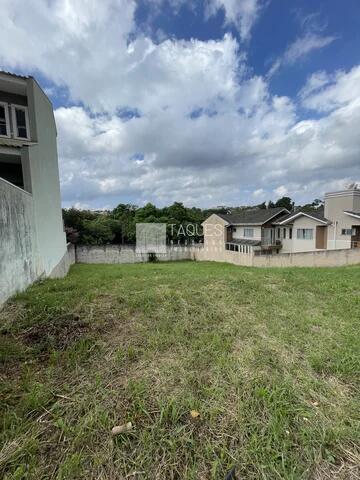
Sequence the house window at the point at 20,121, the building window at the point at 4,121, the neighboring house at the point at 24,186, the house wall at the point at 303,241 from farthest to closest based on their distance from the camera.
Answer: the house wall at the point at 303,241
the house window at the point at 20,121
the building window at the point at 4,121
the neighboring house at the point at 24,186

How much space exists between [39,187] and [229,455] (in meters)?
7.52

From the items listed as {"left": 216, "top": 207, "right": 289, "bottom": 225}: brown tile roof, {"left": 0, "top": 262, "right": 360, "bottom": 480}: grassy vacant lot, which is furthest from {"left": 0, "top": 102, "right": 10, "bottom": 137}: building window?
{"left": 216, "top": 207, "right": 289, "bottom": 225}: brown tile roof

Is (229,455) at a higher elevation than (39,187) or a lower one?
lower

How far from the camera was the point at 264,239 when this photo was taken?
2020 cm

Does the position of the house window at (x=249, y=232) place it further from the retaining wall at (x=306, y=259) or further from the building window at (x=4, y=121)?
the building window at (x=4, y=121)

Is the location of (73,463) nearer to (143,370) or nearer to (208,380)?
(143,370)

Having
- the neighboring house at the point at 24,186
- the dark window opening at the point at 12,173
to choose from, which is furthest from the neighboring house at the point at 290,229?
the dark window opening at the point at 12,173

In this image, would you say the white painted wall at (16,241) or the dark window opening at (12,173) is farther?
the dark window opening at (12,173)

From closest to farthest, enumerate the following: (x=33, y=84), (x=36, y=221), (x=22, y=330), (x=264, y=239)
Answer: (x=22, y=330) → (x=36, y=221) → (x=33, y=84) → (x=264, y=239)

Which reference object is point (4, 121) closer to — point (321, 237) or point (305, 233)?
point (305, 233)

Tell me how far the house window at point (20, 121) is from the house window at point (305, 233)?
17611mm

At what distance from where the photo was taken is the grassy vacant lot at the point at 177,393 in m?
1.37

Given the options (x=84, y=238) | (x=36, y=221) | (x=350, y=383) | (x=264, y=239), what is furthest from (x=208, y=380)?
(x=84, y=238)

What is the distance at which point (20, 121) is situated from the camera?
8.23m
